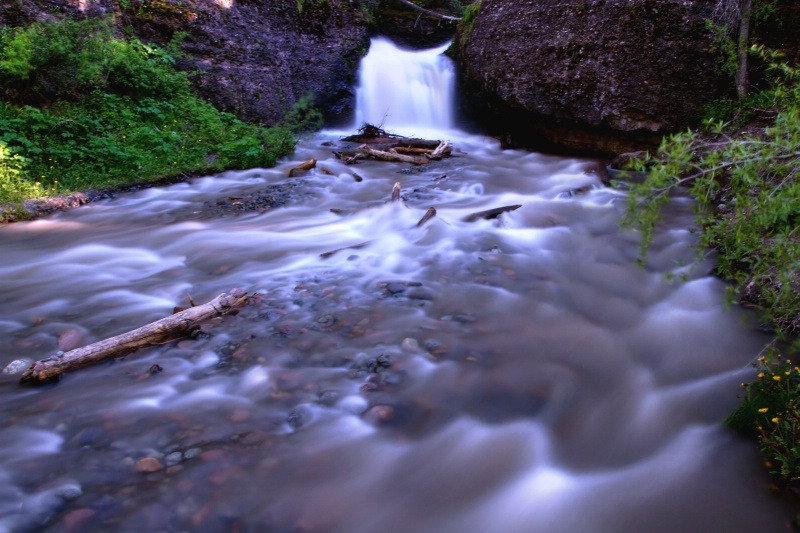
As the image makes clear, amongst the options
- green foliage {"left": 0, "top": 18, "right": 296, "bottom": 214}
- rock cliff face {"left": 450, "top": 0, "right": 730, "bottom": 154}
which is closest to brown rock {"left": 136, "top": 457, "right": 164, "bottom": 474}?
green foliage {"left": 0, "top": 18, "right": 296, "bottom": 214}

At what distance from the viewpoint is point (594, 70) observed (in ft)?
29.8

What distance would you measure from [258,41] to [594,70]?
7.26 metres

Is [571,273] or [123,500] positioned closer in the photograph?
[123,500]

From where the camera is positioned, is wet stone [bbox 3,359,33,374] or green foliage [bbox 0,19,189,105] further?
green foliage [bbox 0,19,189,105]

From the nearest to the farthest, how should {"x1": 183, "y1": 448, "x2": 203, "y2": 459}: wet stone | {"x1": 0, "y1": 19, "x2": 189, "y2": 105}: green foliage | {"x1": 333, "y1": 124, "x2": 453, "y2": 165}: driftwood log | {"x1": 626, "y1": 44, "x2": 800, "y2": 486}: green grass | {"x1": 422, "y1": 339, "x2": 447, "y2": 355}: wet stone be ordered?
{"x1": 626, "y1": 44, "x2": 800, "y2": 486}: green grass, {"x1": 183, "y1": 448, "x2": 203, "y2": 459}: wet stone, {"x1": 422, "y1": 339, "x2": 447, "y2": 355}: wet stone, {"x1": 0, "y1": 19, "x2": 189, "y2": 105}: green foliage, {"x1": 333, "y1": 124, "x2": 453, "y2": 165}: driftwood log

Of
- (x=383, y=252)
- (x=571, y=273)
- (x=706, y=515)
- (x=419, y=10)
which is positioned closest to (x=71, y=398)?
(x=383, y=252)

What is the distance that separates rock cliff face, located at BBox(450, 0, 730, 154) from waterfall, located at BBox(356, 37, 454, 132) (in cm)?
144

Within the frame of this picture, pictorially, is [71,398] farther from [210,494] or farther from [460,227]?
[460,227]

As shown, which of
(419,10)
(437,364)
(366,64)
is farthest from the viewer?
(419,10)

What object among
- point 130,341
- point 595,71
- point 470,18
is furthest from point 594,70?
point 130,341

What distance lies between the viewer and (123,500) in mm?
2340

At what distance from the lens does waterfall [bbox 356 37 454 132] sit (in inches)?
490

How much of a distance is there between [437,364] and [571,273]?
7.26 ft

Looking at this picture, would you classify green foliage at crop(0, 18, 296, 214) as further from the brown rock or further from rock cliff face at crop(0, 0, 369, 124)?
the brown rock
